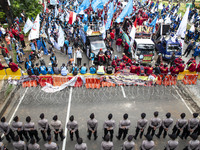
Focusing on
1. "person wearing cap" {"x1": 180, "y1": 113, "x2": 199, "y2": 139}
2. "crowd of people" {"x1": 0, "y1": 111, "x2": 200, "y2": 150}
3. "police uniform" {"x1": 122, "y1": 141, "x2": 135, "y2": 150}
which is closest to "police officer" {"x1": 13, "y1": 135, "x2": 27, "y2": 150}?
"crowd of people" {"x1": 0, "y1": 111, "x2": 200, "y2": 150}

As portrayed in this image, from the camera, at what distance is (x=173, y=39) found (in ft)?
50.0

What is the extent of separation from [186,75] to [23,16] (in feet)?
65.3

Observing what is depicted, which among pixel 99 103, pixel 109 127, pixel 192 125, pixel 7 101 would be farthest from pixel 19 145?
pixel 192 125

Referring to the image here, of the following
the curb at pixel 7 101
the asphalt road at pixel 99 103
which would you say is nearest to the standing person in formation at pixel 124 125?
the asphalt road at pixel 99 103

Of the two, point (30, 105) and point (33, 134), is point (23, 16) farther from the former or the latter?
point (33, 134)

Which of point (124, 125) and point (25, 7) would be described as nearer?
point (124, 125)

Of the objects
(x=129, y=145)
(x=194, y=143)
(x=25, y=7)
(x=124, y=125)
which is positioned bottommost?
(x=194, y=143)

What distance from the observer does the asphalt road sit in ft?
29.9

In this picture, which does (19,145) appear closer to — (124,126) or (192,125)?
(124,126)

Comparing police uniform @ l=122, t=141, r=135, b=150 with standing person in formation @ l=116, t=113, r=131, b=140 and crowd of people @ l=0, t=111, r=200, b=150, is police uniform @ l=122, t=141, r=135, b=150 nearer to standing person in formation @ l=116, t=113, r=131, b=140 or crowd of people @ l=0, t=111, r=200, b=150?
crowd of people @ l=0, t=111, r=200, b=150

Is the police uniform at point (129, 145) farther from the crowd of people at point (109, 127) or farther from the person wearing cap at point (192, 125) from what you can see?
the person wearing cap at point (192, 125)

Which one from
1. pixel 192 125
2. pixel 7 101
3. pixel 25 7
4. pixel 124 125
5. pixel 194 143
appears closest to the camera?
pixel 194 143

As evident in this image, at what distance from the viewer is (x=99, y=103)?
10.0m

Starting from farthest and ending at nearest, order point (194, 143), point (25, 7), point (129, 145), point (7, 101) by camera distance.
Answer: point (25, 7)
point (7, 101)
point (194, 143)
point (129, 145)
